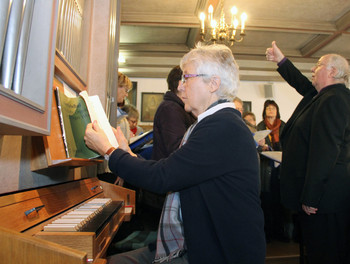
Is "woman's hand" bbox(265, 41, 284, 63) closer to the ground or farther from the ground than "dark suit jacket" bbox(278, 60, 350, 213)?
farther from the ground

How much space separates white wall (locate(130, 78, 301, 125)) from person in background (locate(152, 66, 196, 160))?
7.81 meters

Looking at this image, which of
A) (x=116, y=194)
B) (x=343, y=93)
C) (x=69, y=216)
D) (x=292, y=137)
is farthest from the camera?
(x=292, y=137)

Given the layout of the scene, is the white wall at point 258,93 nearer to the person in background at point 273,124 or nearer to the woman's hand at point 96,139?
the person in background at point 273,124

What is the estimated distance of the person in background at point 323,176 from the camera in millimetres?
2176

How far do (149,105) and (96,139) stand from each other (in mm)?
8554

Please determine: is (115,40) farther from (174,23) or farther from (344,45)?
(344,45)

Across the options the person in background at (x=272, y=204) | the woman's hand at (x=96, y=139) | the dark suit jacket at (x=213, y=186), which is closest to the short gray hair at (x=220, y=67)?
the dark suit jacket at (x=213, y=186)

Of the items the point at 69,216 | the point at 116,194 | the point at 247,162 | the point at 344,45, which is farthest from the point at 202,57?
the point at 344,45

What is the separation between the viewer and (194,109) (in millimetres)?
1636

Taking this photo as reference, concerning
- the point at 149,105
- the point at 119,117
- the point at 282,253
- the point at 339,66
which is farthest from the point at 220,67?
the point at 149,105

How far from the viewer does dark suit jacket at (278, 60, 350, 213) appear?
7.11 ft

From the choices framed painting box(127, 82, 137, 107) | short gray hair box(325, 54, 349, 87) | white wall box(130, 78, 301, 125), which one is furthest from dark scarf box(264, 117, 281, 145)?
framed painting box(127, 82, 137, 107)

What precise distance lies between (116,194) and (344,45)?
805 cm

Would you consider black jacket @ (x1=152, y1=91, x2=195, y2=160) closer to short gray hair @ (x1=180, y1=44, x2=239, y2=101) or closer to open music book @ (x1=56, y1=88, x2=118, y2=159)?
open music book @ (x1=56, y1=88, x2=118, y2=159)
